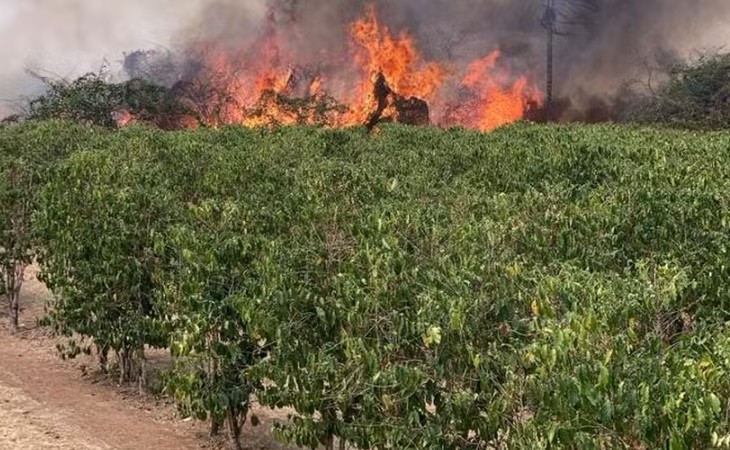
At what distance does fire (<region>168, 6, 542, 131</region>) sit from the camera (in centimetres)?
6862

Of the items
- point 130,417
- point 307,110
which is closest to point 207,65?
point 307,110

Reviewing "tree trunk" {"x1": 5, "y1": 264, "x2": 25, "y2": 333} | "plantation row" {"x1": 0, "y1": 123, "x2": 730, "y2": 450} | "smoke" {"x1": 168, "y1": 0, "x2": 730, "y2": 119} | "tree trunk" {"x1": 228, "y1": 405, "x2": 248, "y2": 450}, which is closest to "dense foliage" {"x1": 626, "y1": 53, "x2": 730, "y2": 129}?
"smoke" {"x1": 168, "y1": 0, "x2": 730, "y2": 119}

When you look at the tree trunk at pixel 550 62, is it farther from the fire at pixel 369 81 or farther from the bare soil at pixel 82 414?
the bare soil at pixel 82 414

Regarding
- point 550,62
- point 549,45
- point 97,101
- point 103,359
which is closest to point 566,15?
point 549,45

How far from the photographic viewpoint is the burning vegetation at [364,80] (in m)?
68.3

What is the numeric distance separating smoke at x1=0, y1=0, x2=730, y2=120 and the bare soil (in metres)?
49.6

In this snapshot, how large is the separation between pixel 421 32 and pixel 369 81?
7.78m

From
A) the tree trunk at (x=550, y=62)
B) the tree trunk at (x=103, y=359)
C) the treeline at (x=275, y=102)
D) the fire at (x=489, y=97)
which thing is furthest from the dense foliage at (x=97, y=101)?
the tree trunk at (x=103, y=359)

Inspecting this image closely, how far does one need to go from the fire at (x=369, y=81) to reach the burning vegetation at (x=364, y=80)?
97 millimetres

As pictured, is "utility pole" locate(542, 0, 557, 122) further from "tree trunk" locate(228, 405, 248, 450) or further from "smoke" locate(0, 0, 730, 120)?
"tree trunk" locate(228, 405, 248, 450)

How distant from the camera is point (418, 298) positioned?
874 centimetres

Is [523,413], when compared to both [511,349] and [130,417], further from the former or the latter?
[130,417]

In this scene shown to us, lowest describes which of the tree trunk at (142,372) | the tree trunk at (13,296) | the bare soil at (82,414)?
the bare soil at (82,414)

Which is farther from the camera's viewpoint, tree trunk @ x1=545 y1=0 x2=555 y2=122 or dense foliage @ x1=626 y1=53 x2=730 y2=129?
tree trunk @ x1=545 y1=0 x2=555 y2=122
